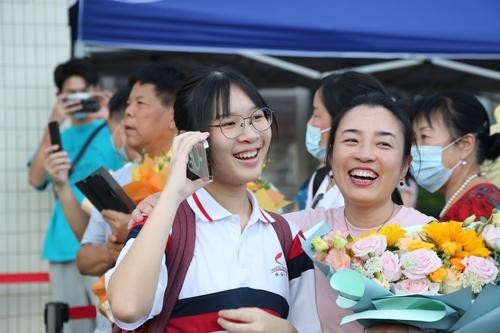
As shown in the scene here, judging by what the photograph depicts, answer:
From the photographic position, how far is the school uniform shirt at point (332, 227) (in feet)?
10.5

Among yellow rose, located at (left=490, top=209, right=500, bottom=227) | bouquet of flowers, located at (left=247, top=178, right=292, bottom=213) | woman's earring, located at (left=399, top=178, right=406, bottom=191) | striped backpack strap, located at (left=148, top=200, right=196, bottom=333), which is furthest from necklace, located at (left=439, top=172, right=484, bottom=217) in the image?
striped backpack strap, located at (left=148, top=200, right=196, bottom=333)

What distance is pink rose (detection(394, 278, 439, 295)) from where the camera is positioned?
291 centimetres

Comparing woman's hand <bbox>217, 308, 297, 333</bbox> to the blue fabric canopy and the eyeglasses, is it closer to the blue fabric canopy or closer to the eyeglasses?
the eyeglasses

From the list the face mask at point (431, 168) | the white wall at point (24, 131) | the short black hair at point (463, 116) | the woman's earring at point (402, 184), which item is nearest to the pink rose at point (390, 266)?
the woman's earring at point (402, 184)

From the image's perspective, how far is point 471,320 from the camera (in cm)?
293

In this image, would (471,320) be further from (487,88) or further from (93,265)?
(487,88)

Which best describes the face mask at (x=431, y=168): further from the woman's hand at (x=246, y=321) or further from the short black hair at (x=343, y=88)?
the woman's hand at (x=246, y=321)

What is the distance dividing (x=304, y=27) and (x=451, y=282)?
166 inches

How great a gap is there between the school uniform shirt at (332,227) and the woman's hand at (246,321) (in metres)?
0.36

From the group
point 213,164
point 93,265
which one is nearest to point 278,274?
point 213,164

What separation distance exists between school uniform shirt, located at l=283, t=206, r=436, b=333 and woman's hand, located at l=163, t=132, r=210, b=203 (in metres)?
0.61

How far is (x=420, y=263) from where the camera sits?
291 cm

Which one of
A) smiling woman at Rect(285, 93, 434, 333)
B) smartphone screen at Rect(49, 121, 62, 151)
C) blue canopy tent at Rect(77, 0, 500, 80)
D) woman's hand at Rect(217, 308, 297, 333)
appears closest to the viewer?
woman's hand at Rect(217, 308, 297, 333)

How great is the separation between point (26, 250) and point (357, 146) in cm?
401
